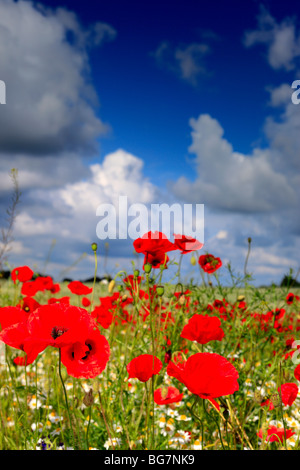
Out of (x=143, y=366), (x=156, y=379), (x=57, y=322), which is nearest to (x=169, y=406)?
(x=156, y=379)

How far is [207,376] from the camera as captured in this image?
93cm

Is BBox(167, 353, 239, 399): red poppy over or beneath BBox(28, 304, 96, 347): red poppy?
beneath

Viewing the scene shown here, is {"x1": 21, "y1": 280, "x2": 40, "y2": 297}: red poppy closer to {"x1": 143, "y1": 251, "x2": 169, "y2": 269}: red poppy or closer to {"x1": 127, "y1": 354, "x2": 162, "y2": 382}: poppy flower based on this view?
{"x1": 143, "y1": 251, "x2": 169, "y2": 269}: red poppy

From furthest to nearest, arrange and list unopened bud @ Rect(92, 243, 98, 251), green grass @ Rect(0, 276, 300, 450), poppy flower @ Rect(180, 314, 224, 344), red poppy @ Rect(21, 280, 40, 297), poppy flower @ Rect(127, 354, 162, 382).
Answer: red poppy @ Rect(21, 280, 40, 297) < green grass @ Rect(0, 276, 300, 450) < unopened bud @ Rect(92, 243, 98, 251) < poppy flower @ Rect(180, 314, 224, 344) < poppy flower @ Rect(127, 354, 162, 382)

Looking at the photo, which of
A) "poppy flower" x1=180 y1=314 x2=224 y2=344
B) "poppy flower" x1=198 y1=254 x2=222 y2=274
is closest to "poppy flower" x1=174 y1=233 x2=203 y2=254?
"poppy flower" x1=198 y1=254 x2=222 y2=274

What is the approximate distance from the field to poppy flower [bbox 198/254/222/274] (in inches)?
2.0

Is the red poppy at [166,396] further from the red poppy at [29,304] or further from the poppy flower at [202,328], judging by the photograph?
the red poppy at [29,304]

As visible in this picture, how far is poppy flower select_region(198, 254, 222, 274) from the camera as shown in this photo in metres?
2.16

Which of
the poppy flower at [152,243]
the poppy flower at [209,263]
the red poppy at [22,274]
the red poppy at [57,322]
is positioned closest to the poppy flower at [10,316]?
the red poppy at [57,322]

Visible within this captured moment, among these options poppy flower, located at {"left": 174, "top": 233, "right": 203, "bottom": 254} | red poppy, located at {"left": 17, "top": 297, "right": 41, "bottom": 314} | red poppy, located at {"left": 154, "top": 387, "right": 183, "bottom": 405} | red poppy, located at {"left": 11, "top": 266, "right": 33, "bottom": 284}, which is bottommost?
red poppy, located at {"left": 154, "top": 387, "right": 183, "bottom": 405}

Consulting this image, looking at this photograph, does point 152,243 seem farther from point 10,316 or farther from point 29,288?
point 29,288

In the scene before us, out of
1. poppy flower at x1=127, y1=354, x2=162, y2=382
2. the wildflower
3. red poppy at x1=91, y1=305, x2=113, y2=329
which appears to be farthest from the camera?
red poppy at x1=91, y1=305, x2=113, y2=329

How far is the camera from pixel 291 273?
7.29 feet
